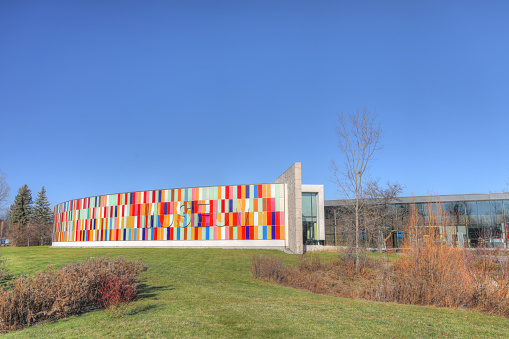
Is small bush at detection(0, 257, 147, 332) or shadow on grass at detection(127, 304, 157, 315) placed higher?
small bush at detection(0, 257, 147, 332)

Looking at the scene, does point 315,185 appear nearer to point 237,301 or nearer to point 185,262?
point 185,262

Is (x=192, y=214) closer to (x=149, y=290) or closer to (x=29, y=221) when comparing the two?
(x=149, y=290)

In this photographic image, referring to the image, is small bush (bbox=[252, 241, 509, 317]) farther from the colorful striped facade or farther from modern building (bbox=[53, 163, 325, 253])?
the colorful striped facade

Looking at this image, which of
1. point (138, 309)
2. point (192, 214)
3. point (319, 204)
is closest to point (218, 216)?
point (192, 214)

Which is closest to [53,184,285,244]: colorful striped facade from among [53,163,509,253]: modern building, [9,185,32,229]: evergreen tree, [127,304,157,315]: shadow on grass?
[53,163,509,253]: modern building

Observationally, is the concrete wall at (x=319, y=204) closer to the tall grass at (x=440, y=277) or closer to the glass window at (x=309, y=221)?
the glass window at (x=309, y=221)

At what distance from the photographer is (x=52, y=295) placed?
930 cm

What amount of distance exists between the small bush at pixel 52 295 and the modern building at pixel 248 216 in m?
21.3

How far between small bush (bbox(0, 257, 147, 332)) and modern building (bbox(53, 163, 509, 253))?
21315mm

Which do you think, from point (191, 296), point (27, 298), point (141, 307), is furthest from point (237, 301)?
point (27, 298)

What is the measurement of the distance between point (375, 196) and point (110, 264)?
30871mm

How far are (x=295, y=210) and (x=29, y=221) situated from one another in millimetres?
57744

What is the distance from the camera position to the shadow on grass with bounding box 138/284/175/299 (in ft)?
39.5

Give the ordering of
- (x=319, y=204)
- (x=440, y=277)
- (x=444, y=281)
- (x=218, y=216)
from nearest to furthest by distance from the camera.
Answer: (x=444, y=281), (x=440, y=277), (x=218, y=216), (x=319, y=204)
